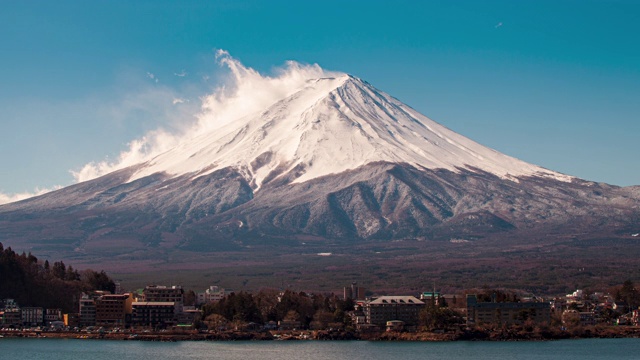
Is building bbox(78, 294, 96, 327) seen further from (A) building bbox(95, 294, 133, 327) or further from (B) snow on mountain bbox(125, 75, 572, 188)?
(B) snow on mountain bbox(125, 75, 572, 188)

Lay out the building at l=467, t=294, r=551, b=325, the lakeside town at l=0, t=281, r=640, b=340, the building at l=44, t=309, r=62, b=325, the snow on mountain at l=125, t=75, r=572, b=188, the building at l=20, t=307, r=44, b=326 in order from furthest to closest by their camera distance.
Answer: the snow on mountain at l=125, t=75, r=572, b=188 → the building at l=44, t=309, r=62, b=325 → the building at l=20, t=307, r=44, b=326 → the building at l=467, t=294, r=551, b=325 → the lakeside town at l=0, t=281, r=640, b=340

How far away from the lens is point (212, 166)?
531ft

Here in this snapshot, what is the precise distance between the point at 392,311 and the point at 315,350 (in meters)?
14.3

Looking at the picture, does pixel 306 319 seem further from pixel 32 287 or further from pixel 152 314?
pixel 32 287

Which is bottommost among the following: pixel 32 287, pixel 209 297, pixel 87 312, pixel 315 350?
pixel 315 350

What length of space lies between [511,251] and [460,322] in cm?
5738

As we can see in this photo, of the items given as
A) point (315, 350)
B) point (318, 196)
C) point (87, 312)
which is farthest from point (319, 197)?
point (315, 350)

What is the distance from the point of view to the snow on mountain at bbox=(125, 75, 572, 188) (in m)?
158

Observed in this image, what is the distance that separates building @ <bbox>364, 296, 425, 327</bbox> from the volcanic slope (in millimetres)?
63390

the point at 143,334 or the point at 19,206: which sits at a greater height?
the point at 19,206

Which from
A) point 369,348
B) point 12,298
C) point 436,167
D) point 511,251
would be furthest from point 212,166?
point 369,348

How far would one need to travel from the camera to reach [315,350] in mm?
53406

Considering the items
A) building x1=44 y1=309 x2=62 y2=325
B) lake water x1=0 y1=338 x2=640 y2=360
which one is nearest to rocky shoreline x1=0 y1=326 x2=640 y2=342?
lake water x1=0 y1=338 x2=640 y2=360

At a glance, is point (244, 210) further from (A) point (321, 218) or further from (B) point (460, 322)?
(B) point (460, 322)
